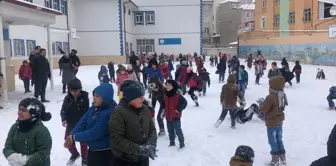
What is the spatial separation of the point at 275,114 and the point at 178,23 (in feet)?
124

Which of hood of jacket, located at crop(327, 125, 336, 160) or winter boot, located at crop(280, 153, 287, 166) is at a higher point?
hood of jacket, located at crop(327, 125, 336, 160)

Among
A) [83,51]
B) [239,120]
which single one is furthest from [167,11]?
[239,120]

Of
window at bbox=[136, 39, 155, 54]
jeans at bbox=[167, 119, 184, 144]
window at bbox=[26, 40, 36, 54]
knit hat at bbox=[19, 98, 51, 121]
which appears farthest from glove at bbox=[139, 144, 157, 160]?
window at bbox=[136, 39, 155, 54]

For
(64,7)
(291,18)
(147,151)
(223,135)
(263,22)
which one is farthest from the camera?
(263,22)

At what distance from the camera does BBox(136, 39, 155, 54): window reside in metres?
43.2

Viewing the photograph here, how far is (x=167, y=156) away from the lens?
6.23 m

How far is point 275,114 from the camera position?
18.3 feet

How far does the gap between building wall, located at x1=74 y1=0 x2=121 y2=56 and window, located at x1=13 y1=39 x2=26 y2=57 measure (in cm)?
1130

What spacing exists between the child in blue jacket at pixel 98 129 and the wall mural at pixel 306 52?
28079 millimetres

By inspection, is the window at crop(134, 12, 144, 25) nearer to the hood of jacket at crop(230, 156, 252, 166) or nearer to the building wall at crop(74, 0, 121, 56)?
the building wall at crop(74, 0, 121, 56)

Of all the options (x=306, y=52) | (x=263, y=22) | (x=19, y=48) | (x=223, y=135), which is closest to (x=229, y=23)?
(x=263, y=22)

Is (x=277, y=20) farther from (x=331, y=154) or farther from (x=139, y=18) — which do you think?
(x=331, y=154)

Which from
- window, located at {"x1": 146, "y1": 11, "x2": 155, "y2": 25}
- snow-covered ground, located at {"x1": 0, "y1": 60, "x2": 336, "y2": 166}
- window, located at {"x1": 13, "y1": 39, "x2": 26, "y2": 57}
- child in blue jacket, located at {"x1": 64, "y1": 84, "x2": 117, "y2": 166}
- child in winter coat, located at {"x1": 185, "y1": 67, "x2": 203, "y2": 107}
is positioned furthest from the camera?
window, located at {"x1": 146, "y1": 11, "x2": 155, "y2": 25}

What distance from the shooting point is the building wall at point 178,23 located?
139ft
